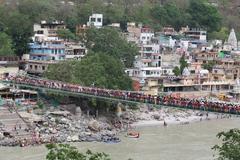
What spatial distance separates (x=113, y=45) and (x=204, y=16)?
17251mm

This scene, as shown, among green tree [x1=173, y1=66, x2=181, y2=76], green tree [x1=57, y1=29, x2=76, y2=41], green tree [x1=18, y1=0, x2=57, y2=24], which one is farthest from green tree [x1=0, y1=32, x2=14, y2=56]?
green tree [x1=173, y1=66, x2=181, y2=76]

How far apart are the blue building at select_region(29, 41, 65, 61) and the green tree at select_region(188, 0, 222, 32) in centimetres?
1916

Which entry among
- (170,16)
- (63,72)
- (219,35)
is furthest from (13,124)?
(219,35)

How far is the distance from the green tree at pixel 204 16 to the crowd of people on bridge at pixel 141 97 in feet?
85.0

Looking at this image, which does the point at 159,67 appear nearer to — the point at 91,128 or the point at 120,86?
the point at 120,86

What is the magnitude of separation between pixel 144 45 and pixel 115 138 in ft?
50.0

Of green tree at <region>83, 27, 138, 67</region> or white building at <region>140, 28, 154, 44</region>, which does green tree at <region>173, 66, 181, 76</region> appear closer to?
green tree at <region>83, 27, 138, 67</region>

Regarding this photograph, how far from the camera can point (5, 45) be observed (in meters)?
32.9

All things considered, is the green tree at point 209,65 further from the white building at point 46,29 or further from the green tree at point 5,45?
the green tree at point 5,45

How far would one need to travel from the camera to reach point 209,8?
52156mm

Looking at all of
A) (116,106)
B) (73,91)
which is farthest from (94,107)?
(73,91)

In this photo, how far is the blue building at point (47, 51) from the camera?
111 feet

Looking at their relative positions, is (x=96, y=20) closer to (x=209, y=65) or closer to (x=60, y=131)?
(x=209, y=65)

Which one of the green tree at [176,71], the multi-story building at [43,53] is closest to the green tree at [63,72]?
the multi-story building at [43,53]
